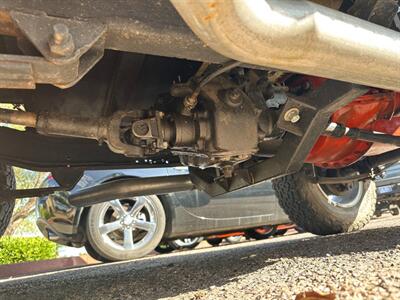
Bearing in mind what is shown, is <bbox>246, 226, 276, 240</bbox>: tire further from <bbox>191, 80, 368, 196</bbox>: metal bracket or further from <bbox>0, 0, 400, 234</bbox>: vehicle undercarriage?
<bbox>191, 80, 368, 196</bbox>: metal bracket

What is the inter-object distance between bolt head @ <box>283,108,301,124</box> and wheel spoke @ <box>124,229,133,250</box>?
3318 mm

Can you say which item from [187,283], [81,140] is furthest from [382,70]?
[81,140]

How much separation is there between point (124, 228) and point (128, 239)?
13cm

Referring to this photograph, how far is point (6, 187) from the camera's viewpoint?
2.56 m

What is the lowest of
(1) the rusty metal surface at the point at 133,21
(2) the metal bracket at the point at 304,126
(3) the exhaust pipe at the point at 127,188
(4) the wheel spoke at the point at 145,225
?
(4) the wheel spoke at the point at 145,225

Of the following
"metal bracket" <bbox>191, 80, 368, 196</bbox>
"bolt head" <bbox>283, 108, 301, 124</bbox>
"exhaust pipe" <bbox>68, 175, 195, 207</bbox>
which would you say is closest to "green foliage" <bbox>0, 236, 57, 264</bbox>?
"exhaust pipe" <bbox>68, 175, 195, 207</bbox>

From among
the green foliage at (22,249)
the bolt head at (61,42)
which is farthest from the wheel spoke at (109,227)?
the green foliage at (22,249)

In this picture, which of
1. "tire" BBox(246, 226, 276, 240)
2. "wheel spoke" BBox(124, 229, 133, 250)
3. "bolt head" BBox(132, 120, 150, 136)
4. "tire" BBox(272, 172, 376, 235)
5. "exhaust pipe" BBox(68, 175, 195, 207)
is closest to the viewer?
"bolt head" BBox(132, 120, 150, 136)

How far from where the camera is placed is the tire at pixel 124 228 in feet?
15.6

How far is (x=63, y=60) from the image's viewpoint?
3.35 feet

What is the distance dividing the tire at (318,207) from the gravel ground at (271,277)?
35cm

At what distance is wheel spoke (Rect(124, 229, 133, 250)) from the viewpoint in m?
4.86

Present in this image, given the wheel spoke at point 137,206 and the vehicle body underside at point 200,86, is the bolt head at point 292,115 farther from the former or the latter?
the wheel spoke at point 137,206

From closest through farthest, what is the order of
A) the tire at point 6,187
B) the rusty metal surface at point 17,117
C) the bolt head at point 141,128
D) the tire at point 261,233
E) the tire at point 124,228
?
the rusty metal surface at point 17,117 → the bolt head at point 141,128 → the tire at point 6,187 → the tire at point 124,228 → the tire at point 261,233
